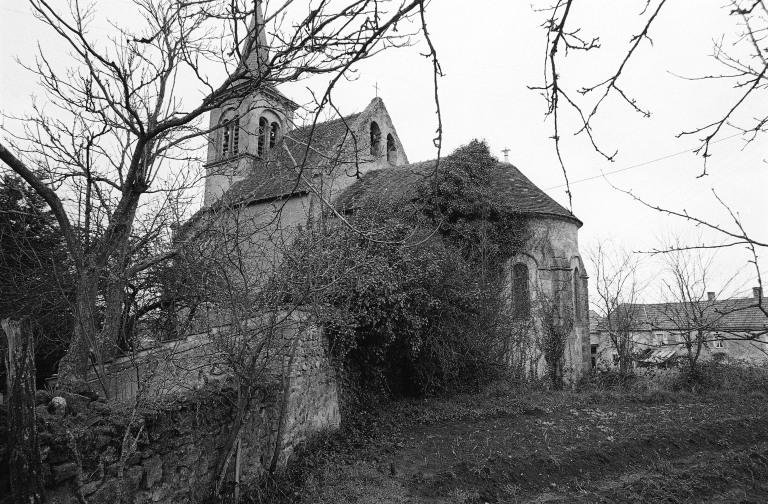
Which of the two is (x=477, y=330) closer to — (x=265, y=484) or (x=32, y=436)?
(x=265, y=484)

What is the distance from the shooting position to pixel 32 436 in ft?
12.1

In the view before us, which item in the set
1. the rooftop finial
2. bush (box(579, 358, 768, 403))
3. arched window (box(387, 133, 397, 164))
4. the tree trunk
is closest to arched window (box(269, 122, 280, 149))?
arched window (box(387, 133, 397, 164))

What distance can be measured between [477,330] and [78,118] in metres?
9.73

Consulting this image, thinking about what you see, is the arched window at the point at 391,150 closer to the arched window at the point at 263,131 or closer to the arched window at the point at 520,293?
the arched window at the point at 263,131

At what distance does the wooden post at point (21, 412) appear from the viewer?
11.6ft

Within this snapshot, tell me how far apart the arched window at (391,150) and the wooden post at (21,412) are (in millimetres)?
19137

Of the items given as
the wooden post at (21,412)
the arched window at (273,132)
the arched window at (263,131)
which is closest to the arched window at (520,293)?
the wooden post at (21,412)

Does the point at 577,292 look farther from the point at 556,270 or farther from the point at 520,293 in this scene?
the point at 520,293

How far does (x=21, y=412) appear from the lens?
3600mm

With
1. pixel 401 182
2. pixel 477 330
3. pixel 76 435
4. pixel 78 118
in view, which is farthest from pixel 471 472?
pixel 401 182

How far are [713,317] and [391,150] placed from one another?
14.1 m

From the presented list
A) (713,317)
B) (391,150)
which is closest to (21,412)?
(713,317)

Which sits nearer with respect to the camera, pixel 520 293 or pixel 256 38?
pixel 256 38

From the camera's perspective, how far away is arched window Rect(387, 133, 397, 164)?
21938 mm
